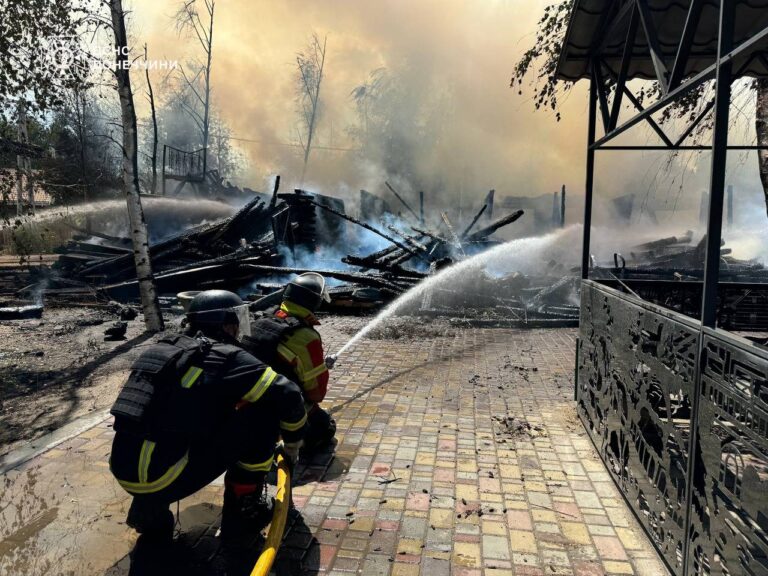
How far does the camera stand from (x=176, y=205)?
22156 mm

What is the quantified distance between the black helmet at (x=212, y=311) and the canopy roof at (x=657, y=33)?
3.99m

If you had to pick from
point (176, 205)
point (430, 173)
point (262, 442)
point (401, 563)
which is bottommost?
point (401, 563)

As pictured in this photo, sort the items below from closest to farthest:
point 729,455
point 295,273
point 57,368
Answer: point 729,455, point 57,368, point 295,273

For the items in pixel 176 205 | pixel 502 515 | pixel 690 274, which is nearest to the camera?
pixel 502 515

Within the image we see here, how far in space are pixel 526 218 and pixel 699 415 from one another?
1436 inches

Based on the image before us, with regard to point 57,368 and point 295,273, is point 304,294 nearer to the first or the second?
point 57,368

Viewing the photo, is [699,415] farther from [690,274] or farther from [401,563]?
[690,274]

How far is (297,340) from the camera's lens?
3791mm

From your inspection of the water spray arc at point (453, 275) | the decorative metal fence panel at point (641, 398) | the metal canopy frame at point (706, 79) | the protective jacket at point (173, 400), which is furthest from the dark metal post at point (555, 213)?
the protective jacket at point (173, 400)

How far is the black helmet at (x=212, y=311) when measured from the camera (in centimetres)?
292

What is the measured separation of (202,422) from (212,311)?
0.64m

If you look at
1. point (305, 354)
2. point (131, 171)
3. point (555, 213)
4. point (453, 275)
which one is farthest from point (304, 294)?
point (555, 213)

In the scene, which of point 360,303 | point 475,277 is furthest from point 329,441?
point 475,277

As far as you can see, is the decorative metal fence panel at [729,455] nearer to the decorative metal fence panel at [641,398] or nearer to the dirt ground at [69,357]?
the decorative metal fence panel at [641,398]
